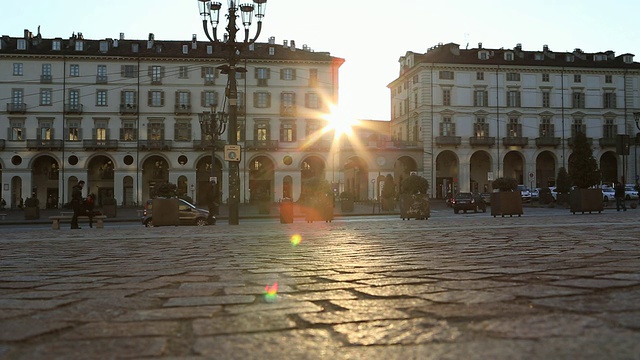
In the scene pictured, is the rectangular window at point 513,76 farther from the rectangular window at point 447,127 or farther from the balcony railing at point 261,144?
the balcony railing at point 261,144

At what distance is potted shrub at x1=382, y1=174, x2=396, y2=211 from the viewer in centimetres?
3653

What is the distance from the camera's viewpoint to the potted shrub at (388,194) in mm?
36531

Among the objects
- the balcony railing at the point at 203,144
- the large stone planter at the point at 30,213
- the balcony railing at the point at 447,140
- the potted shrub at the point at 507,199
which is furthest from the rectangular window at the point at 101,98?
the potted shrub at the point at 507,199

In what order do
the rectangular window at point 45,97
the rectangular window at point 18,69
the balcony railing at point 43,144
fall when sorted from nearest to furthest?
the balcony railing at point 43,144
the rectangular window at point 18,69
the rectangular window at point 45,97

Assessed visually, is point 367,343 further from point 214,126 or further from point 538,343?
point 214,126

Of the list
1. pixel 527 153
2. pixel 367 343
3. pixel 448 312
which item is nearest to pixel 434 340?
pixel 367 343

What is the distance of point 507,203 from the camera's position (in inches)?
878

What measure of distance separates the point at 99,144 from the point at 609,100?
5343 centimetres

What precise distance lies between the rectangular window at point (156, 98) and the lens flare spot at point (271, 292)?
2179 inches

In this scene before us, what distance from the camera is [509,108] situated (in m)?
62.7

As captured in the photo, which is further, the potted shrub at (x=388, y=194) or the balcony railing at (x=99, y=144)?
the balcony railing at (x=99, y=144)

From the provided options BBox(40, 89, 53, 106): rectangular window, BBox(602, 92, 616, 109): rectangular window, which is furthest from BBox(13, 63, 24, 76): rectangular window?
BBox(602, 92, 616, 109): rectangular window

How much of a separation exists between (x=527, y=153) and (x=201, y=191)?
111 feet

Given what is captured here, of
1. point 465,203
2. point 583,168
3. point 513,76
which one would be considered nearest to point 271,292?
point 465,203
